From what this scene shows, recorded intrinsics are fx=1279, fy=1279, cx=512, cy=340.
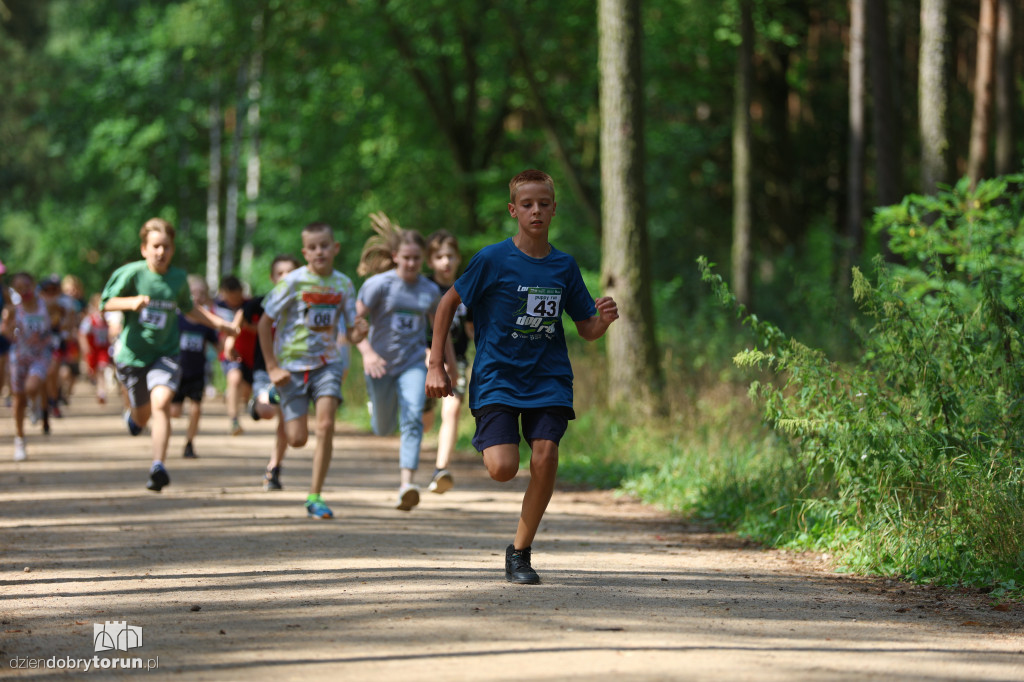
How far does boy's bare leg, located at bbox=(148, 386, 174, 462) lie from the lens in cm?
1032

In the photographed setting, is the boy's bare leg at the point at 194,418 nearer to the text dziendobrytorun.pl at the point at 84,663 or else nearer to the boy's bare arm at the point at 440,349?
the boy's bare arm at the point at 440,349

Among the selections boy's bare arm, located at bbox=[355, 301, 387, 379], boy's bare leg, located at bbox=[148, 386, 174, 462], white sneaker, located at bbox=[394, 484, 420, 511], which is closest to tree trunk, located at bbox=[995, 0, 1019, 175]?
boy's bare arm, located at bbox=[355, 301, 387, 379]

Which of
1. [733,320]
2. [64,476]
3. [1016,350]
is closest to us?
[1016,350]

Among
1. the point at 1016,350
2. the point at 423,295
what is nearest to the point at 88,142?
the point at 423,295

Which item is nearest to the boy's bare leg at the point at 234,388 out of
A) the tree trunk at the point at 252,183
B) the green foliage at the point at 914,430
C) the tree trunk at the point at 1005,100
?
the green foliage at the point at 914,430

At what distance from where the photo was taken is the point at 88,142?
4156 centimetres

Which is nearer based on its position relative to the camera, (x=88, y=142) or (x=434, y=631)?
(x=434, y=631)

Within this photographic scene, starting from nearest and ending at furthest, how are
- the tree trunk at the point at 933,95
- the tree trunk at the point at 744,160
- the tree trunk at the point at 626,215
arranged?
the tree trunk at the point at 626,215 < the tree trunk at the point at 933,95 < the tree trunk at the point at 744,160

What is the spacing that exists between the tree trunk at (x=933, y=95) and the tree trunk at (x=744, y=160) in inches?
295

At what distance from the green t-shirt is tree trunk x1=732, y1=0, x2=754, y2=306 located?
13.2 meters

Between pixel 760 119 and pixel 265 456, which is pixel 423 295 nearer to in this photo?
pixel 265 456

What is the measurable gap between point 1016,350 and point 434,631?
4.10 meters

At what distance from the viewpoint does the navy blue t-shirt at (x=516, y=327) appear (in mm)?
6492

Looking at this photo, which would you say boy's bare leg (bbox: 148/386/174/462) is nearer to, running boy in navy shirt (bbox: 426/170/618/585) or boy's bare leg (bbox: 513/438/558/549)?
running boy in navy shirt (bbox: 426/170/618/585)
